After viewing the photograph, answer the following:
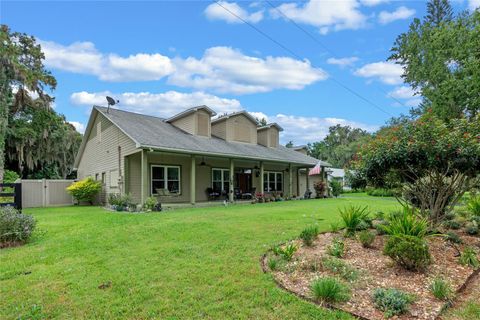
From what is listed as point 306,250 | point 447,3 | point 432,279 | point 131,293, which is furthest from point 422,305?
point 447,3

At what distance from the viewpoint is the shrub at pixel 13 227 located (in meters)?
6.47

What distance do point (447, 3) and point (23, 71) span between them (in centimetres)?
2938

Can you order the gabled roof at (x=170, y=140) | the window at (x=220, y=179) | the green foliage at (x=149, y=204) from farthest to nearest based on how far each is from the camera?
1. the window at (x=220, y=179)
2. the gabled roof at (x=170, y=140)
3. the green foliage at (x=149, y=204)

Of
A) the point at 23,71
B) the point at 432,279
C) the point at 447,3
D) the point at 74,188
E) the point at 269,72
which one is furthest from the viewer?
the point at 447,3

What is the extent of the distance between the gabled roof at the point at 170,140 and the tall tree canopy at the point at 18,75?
Answer: 510cm

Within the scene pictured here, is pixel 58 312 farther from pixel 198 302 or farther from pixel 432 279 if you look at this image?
pixel 432 279

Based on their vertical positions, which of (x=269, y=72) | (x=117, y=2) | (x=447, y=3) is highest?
(x=447, y=3)

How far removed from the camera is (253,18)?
10109 mm

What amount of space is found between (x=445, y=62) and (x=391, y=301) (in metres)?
17.4

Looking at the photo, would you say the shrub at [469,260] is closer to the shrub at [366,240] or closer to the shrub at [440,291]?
the shrub at [366,240]

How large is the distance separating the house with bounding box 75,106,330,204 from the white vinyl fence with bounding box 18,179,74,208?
1.79m

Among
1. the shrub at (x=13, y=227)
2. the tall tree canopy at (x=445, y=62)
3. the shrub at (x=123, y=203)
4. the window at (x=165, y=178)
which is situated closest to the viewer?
the shrub at (x=13, y=227)

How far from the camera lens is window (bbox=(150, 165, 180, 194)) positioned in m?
15.0

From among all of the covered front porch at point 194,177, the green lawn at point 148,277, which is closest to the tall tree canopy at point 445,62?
the covered front porch at point 194,177
